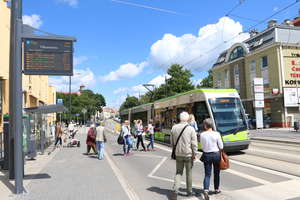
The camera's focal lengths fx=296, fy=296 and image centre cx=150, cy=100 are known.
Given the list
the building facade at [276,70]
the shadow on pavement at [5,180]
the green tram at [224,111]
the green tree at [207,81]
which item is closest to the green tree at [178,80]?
the building facade at [276,70]

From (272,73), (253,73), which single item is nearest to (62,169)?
(272,73)

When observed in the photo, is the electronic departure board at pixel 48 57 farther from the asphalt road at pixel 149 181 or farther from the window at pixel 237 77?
the window at pixel 237 77

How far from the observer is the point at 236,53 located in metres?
49.8

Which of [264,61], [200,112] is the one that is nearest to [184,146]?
[200,112]

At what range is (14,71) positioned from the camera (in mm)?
6934

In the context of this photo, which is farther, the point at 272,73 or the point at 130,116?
the point at 272,73

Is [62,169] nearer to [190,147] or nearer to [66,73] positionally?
[66,73]

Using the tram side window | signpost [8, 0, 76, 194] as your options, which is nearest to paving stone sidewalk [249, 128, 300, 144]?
the tram side window

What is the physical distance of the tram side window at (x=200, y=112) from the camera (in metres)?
13.7

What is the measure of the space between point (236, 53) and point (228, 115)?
39163 mm

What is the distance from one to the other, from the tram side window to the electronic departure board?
734 cm

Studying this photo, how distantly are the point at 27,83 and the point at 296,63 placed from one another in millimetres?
34458

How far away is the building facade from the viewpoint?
39.1m

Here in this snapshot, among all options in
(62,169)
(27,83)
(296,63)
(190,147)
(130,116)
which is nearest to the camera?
(190,147)
